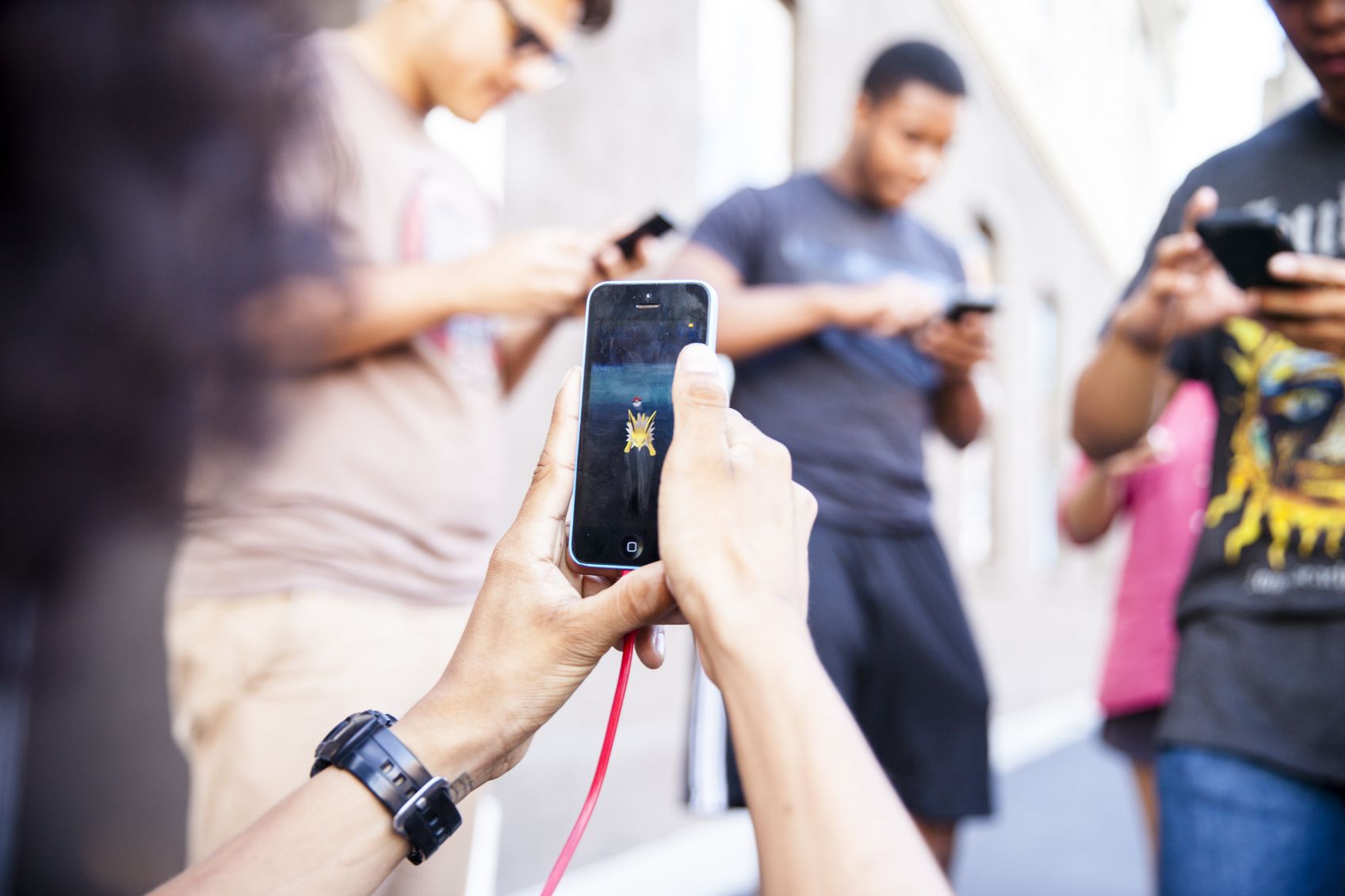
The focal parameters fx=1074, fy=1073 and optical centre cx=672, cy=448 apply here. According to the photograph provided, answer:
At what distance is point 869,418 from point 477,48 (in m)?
1.02

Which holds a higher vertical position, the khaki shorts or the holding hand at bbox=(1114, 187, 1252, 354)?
the holding hand at bbox=(1114, 187, 1252, 354)

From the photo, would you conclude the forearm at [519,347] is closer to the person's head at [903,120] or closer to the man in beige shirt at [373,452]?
the man in beige shirt at [373,452]

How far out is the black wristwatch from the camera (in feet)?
2.76

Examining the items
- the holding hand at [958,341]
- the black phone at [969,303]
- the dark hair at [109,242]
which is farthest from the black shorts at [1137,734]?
the dark hair at [109,242]

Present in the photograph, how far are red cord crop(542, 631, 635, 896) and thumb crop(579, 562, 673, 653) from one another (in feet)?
0.12

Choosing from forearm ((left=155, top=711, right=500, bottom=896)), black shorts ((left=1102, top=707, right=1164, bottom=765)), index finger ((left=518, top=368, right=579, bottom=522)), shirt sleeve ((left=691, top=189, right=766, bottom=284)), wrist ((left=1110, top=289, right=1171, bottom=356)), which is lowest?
black shorts ((left=1102, top=707, right=1164, bottom=765))

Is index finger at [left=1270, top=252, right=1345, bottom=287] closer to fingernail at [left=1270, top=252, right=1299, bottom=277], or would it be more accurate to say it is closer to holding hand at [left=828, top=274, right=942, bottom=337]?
fingernail at [left=1270, top=252, right=1299, bottom=277]

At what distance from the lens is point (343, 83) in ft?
5.07

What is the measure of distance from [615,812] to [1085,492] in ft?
6.03

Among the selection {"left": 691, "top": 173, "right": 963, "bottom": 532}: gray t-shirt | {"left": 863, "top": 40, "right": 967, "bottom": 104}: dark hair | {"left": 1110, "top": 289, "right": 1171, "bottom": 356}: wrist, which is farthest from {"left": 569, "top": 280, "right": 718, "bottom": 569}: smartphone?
{"left": 863, "top": 40, "right": 967, "bottom": 104}: dark hair

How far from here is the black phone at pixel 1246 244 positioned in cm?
142

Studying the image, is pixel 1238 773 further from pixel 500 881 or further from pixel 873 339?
pixel 500 881

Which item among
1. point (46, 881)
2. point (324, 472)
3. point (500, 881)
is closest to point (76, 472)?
point (46, 881)

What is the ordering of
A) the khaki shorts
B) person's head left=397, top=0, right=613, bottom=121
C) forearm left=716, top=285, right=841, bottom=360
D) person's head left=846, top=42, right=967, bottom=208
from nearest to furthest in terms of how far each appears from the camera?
the khaki shorts → person's head left=397, top=0, right=613, bottom=121 → forearm left=716, top=285, right=841, bottom=360 → person's head left=846, top=42, right=967, bottom=208
